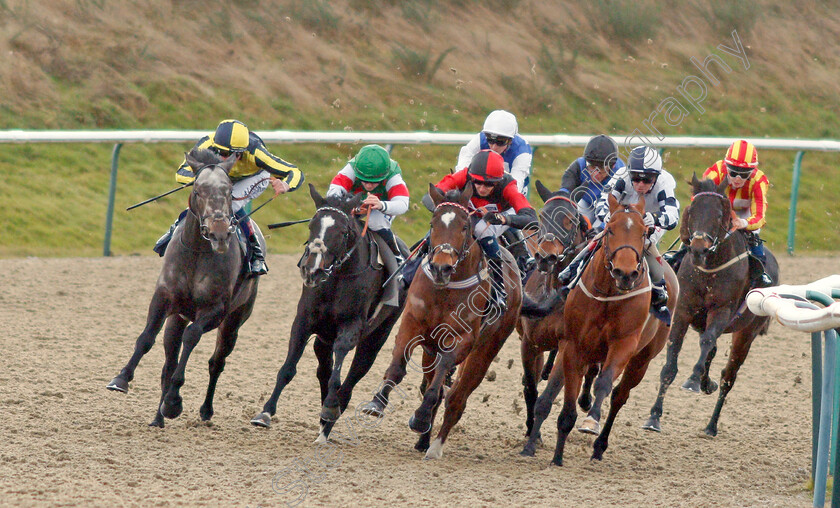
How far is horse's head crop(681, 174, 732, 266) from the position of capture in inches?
294

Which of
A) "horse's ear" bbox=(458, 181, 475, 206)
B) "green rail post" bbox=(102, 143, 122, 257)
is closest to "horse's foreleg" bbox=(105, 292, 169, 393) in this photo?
"horse's ear" bbox=(458, 181, 475, 206)

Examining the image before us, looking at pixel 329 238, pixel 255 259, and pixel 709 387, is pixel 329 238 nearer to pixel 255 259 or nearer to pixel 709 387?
pixel 255 259

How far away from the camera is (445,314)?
6.24 meters

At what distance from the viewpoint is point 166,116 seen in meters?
14.4

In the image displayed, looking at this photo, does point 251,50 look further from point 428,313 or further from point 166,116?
point 428,313

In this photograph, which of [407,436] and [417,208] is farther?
[417,208]

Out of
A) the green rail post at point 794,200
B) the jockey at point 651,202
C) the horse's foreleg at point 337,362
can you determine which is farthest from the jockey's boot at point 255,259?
the green rail post at point 794,200

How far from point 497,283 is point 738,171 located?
2.50 meters

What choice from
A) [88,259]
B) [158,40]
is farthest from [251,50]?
[88,259]

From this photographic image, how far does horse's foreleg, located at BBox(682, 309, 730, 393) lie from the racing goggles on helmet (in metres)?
0.99

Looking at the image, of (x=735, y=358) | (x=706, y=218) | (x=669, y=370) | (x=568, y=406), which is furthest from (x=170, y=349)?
(x=735, y=358)

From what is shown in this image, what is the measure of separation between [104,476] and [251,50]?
11.3 metres

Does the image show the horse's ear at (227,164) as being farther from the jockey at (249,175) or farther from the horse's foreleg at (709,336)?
the horse's foreleg at (709,336)

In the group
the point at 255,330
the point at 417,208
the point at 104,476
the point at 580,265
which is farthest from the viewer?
the point at 417,208
